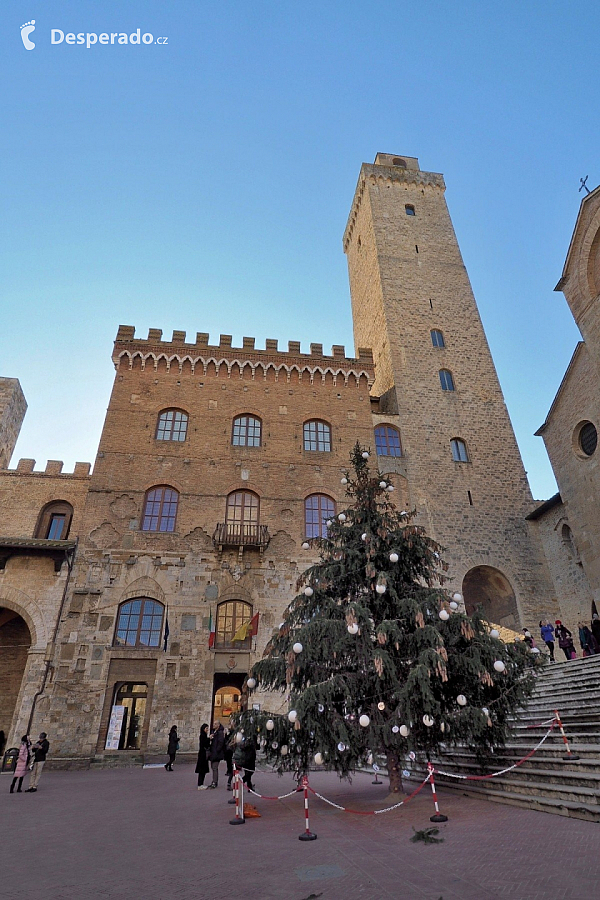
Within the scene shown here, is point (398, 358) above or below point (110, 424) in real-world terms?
above

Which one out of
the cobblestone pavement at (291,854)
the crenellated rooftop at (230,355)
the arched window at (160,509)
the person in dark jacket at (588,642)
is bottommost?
the cobblestone pavement at (291,854)

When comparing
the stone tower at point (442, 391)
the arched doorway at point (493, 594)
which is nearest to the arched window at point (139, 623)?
the stone tower at point (442, 391)

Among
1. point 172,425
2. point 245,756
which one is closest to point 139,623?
point 172,425

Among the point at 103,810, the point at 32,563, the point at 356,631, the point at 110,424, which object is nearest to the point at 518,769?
the point at 356,631

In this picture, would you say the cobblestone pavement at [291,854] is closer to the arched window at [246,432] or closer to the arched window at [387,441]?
the arched window at [246,432]

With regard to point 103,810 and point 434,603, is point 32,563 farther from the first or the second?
point 434,603

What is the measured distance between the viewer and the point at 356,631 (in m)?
7.89

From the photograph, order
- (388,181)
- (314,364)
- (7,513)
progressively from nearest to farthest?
1. (7,513)
2. (314,364)
3. (388,181)

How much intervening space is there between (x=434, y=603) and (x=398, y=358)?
17.5 m

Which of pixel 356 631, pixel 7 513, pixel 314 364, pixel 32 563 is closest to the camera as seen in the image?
pixel 356 631

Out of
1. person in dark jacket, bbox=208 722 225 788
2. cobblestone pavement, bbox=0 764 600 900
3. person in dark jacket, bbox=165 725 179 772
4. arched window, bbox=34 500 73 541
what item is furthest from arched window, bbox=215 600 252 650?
cobblestone pavement, bbox=0 764 600 900

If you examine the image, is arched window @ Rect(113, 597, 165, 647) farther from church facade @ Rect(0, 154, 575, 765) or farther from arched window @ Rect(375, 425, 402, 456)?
arched window @ Rect(375, 425, 402, 456)

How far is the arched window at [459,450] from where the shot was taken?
22828 millimetres

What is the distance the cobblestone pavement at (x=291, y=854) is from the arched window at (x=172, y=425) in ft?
44.8
